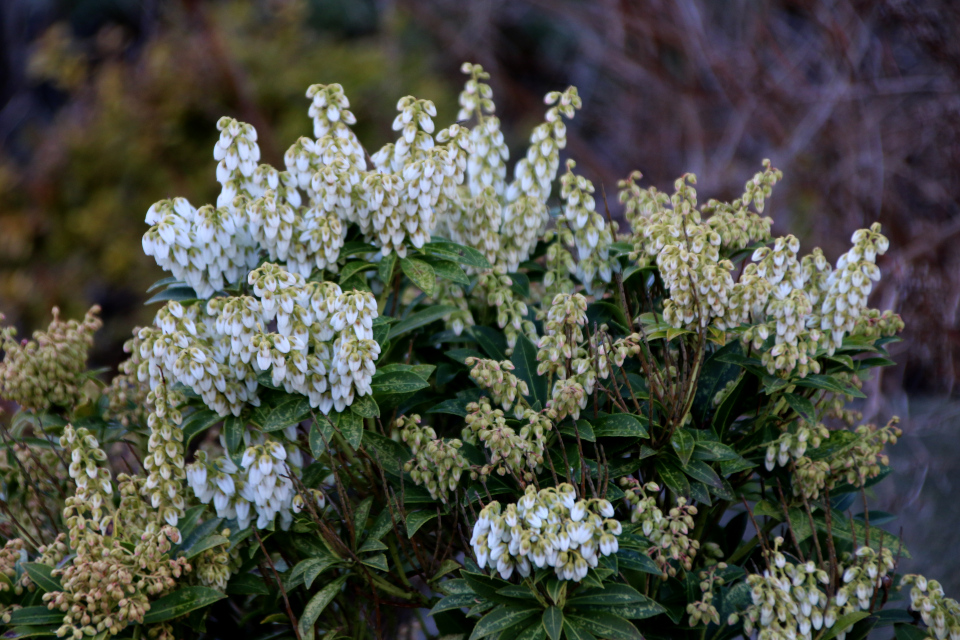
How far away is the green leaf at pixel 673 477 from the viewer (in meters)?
1.64

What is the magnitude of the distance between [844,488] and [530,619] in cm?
85

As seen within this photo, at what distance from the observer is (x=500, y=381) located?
1.58 metres

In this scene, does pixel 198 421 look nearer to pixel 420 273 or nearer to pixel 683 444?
pixel 420 273

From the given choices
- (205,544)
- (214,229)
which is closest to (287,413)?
(205,544)

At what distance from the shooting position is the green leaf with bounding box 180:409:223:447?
1704mm

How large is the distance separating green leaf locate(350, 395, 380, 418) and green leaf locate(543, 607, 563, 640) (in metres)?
0.50

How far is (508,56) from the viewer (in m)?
8.40

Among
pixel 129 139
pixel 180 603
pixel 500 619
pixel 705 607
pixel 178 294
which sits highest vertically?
pixel 129 139

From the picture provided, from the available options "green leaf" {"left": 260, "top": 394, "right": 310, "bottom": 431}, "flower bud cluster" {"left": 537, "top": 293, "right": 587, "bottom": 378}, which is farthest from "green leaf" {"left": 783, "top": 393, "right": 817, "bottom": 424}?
"green leaf" {"left": 260, "top": 394, "right": 310, "bottom": 431}

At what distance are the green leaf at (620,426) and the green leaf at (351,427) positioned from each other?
0.48 metres

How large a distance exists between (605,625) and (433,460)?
0.45 m

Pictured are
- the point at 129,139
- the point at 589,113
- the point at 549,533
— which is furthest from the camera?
the point at 589,113

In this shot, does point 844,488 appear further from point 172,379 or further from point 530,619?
point 172,379

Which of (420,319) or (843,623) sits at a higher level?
(420,319)
